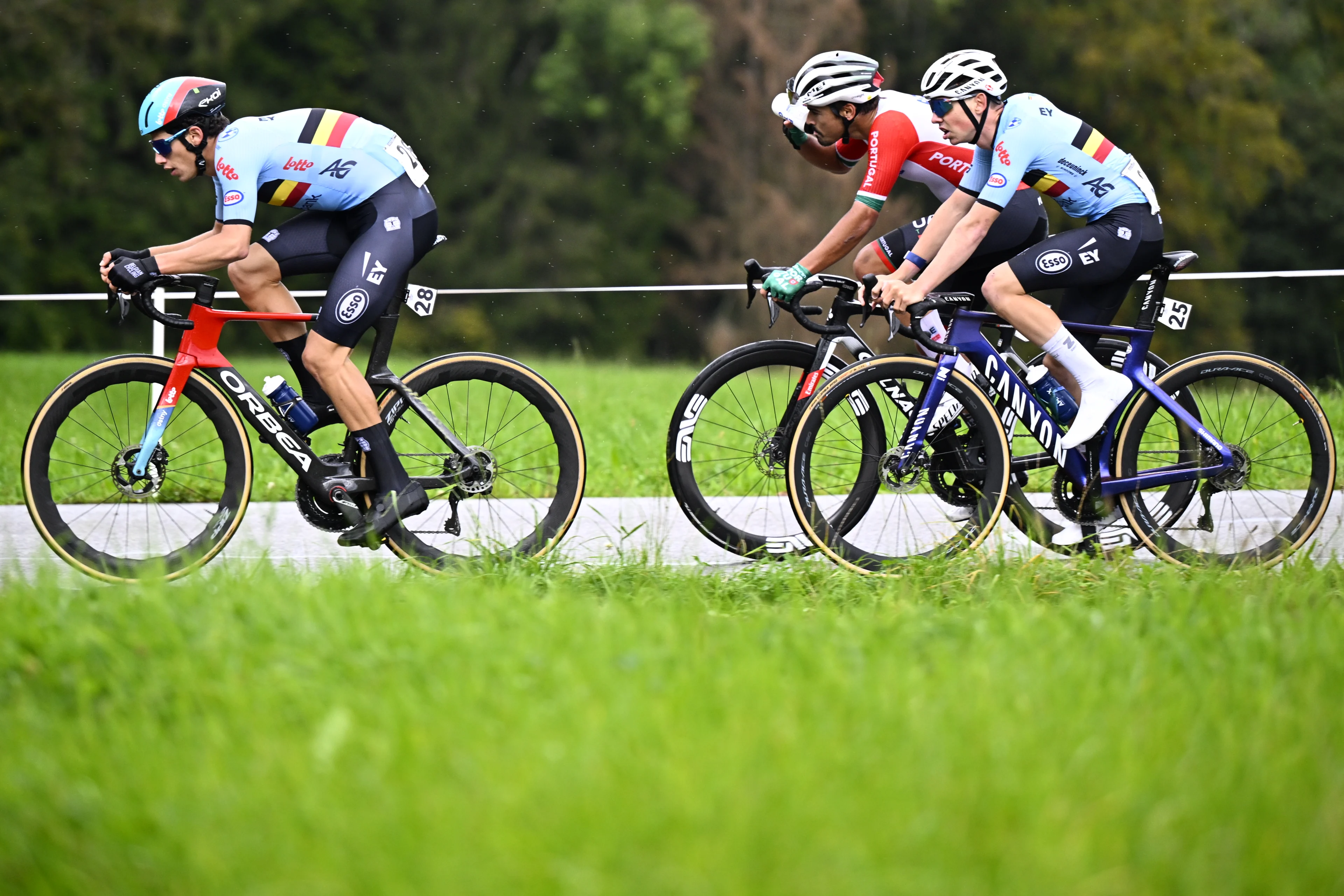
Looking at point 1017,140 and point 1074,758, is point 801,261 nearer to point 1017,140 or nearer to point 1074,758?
point 1017,140

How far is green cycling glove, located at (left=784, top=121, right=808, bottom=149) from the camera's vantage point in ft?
17.9

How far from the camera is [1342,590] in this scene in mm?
4316

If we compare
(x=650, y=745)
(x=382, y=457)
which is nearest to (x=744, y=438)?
(x=382, y=457)

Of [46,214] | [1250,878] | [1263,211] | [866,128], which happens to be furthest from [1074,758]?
[1263,211]

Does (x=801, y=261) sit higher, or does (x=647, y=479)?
(x=801, y=261)

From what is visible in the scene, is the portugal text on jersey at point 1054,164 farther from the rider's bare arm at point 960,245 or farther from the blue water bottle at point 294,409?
the blue water bottle at point 294,409

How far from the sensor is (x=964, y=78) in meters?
4.84

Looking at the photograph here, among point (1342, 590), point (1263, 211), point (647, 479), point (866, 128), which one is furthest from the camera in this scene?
point (1263, 211)

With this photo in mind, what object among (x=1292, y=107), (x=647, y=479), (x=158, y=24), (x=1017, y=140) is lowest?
(x=647, y=479)

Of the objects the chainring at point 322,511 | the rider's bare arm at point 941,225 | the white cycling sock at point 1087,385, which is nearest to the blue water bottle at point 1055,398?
the white cycling sock at point 1087,385

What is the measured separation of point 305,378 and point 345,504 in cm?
57

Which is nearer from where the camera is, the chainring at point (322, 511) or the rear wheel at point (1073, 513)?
the chainring at point (322, 511)

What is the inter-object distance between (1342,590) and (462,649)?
295cm

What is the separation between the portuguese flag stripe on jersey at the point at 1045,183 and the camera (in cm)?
495
